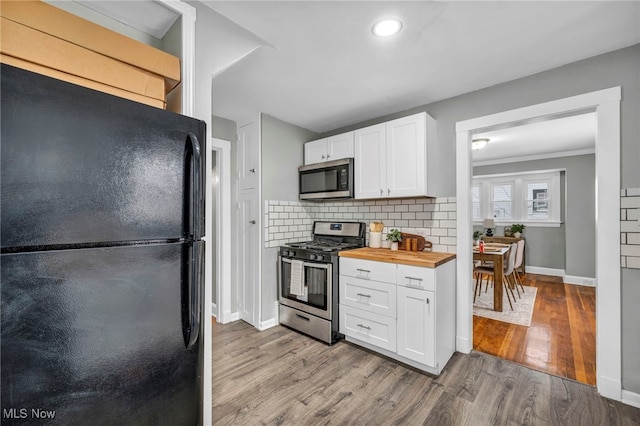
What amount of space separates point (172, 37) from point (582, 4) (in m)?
2.13

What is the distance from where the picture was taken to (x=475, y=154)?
17.5 feet

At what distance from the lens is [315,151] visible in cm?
336

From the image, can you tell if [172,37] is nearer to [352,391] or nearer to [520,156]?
[352,391]

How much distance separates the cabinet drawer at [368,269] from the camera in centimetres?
234

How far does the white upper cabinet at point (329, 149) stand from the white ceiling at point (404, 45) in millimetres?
486

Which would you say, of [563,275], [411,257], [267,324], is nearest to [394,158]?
[411,257]

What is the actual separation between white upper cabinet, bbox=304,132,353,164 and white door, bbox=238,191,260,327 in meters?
0.86

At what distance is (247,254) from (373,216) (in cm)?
153

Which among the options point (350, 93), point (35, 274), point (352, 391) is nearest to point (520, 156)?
point (350, 93)

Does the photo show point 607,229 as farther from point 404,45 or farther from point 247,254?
point 247,254

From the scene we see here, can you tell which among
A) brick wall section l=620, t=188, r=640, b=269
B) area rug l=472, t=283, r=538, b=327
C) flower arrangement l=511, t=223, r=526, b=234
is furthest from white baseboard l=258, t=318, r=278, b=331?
flower arrangement l=511, t=223, r=526, b=234

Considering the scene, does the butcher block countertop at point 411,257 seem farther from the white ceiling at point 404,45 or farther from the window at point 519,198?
the window at point 519,198

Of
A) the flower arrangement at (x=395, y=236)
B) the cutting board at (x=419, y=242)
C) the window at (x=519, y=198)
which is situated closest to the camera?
the cutting board at (x=419, y=242)

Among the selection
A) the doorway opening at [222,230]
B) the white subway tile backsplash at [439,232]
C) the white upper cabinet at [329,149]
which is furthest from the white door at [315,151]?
the white subway tile backsplash at [439,232]
